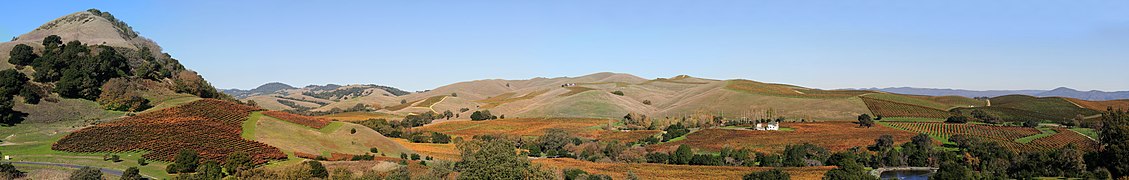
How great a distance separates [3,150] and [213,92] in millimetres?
58276

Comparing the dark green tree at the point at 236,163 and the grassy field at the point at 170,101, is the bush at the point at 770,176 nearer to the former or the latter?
the dark green tree at the point at 236,163

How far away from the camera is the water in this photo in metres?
73.1

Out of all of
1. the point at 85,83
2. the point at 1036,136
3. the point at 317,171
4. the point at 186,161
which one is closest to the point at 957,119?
the point at 1036,136

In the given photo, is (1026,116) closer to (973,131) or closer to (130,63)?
(973,131)

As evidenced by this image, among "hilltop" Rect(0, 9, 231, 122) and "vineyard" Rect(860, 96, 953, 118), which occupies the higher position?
"hilltop" Rect(0, 9, 231, 122)

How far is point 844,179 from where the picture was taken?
2120 inches

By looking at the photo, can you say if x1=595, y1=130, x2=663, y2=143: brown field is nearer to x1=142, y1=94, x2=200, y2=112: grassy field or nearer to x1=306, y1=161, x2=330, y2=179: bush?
x1=142, y1=94, x2=200, y2=112: grassy field

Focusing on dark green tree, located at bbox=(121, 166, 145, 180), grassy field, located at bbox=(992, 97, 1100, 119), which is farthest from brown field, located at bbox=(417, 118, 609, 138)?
grassy field, located at bbox=(992, 97, 1100, 119)

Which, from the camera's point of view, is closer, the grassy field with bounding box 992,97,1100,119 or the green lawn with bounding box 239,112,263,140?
the green lawn with bounding box 239,112,263,140

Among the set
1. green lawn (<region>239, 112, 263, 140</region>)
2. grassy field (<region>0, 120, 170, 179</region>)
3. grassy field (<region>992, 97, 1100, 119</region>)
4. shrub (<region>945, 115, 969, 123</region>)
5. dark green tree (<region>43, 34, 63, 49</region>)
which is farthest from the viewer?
grassy field (<region>992, 97, 1100, 119</region>)

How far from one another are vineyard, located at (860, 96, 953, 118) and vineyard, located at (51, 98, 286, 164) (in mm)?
116493

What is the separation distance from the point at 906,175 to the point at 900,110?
73.2m

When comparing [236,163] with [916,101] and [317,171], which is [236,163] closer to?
[317,171]

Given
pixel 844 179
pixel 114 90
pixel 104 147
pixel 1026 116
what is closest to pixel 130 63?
pixel 114 90
